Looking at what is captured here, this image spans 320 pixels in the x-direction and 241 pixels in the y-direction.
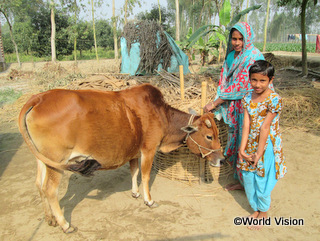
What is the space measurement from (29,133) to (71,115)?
0.47m

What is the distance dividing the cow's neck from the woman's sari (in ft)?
1.64

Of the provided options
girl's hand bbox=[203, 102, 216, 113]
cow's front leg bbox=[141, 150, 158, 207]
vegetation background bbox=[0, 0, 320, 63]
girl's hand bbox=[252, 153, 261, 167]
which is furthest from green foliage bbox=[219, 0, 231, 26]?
girl's hand bbox=[252, 153, 261, 167]

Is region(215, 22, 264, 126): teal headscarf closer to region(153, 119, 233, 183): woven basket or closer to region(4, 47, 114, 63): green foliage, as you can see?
region(153, 119, 233, 183): woven basket

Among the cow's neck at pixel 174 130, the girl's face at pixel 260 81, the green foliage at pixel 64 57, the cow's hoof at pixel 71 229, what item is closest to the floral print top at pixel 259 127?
the girl's face at pixel 260 81

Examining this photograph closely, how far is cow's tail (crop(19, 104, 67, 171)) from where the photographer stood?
2.49 metres

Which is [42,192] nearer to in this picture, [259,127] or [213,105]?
[213,105]

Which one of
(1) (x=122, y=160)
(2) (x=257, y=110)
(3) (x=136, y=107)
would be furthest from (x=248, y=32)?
(1) (x=122, y=160)

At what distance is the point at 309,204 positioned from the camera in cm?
341

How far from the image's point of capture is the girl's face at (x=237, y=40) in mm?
3172

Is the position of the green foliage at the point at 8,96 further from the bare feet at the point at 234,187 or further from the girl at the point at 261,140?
the girl at the point at 261,140

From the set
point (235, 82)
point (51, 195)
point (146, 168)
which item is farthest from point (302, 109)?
point (51, 195)

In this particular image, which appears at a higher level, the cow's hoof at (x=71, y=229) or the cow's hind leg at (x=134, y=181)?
the cow's hind leg at (x=134, y=181)

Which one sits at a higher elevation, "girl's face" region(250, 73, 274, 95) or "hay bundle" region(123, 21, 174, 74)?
"hay bundle" region(123, 21, 174, 74)

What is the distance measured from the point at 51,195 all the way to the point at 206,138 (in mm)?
2124
